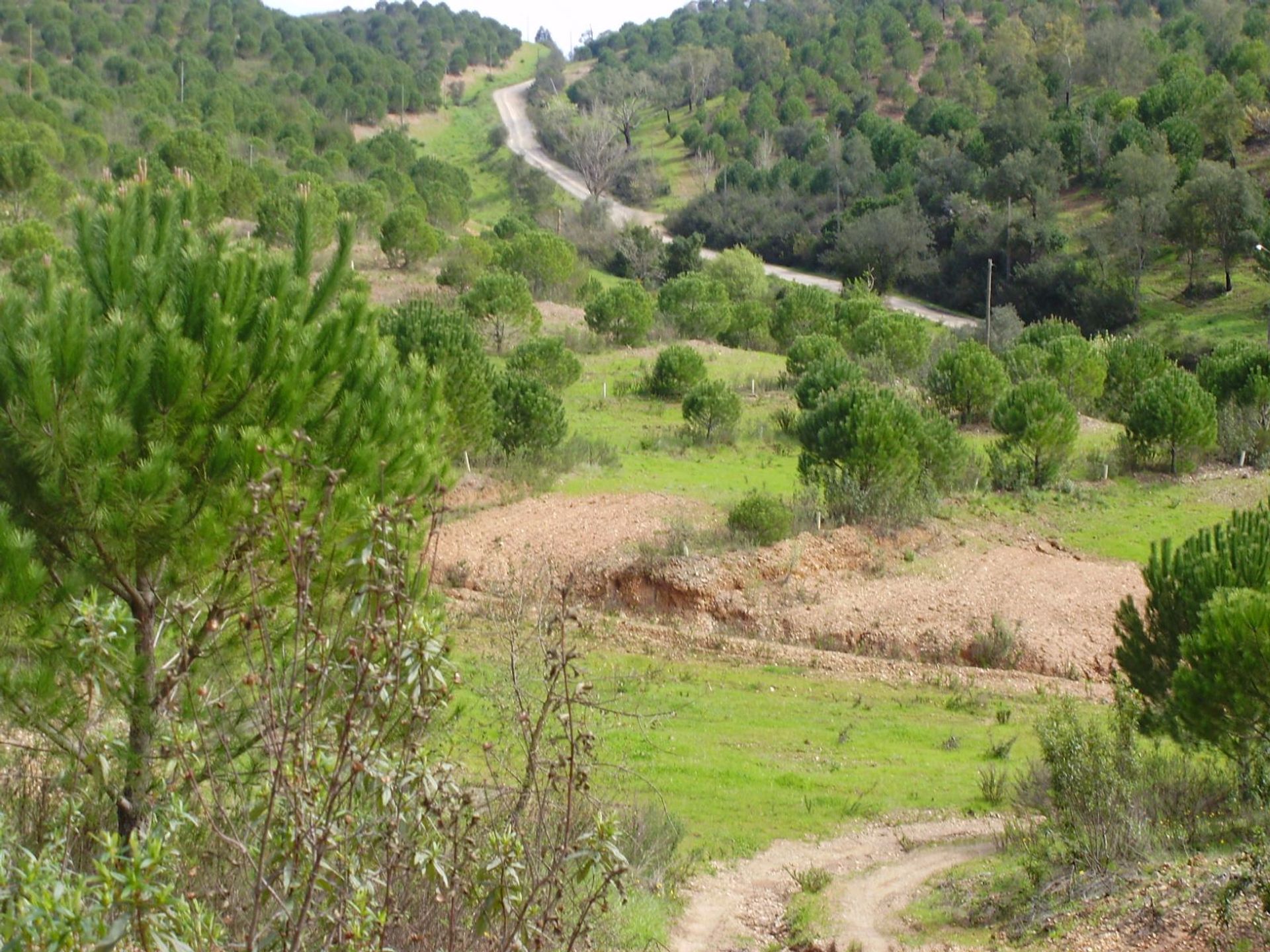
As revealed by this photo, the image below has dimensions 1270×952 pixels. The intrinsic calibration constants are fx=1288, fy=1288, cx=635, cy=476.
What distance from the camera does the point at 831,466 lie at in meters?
23.8

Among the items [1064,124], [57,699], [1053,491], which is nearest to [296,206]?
[57,699]

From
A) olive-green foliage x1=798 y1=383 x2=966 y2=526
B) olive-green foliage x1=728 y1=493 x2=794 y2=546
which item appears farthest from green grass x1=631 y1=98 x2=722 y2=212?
olive-green foliage x1=728 y1=493 x2=794 y2=546

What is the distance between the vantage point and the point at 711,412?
30.3m

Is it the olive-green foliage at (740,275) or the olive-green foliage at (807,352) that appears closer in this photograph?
the olive-green foliage at (807,352)

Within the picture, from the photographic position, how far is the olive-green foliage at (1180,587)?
11695 mm

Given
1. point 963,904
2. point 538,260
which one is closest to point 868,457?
point 963,904

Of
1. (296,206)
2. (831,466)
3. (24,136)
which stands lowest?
(831,466)

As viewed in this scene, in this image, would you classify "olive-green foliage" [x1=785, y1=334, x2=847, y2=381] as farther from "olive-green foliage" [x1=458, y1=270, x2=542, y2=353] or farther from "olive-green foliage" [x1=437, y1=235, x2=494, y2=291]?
"olive-green foliage" [x1=437, y1=235, x2=494, y2=291]

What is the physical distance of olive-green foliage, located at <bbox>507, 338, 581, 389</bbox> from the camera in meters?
32.8

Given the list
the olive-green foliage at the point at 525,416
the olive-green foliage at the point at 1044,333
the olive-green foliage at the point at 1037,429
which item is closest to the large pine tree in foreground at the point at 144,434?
the olive-green foliage at the point at 525,416

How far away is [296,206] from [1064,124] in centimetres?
6847

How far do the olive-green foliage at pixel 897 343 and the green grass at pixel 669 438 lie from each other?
9.47 ft

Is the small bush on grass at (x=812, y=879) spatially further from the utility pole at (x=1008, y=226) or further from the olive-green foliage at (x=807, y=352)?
the utility pole at (x=1008, y=226)

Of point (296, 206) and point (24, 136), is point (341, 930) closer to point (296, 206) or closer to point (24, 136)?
point (296, 206)
